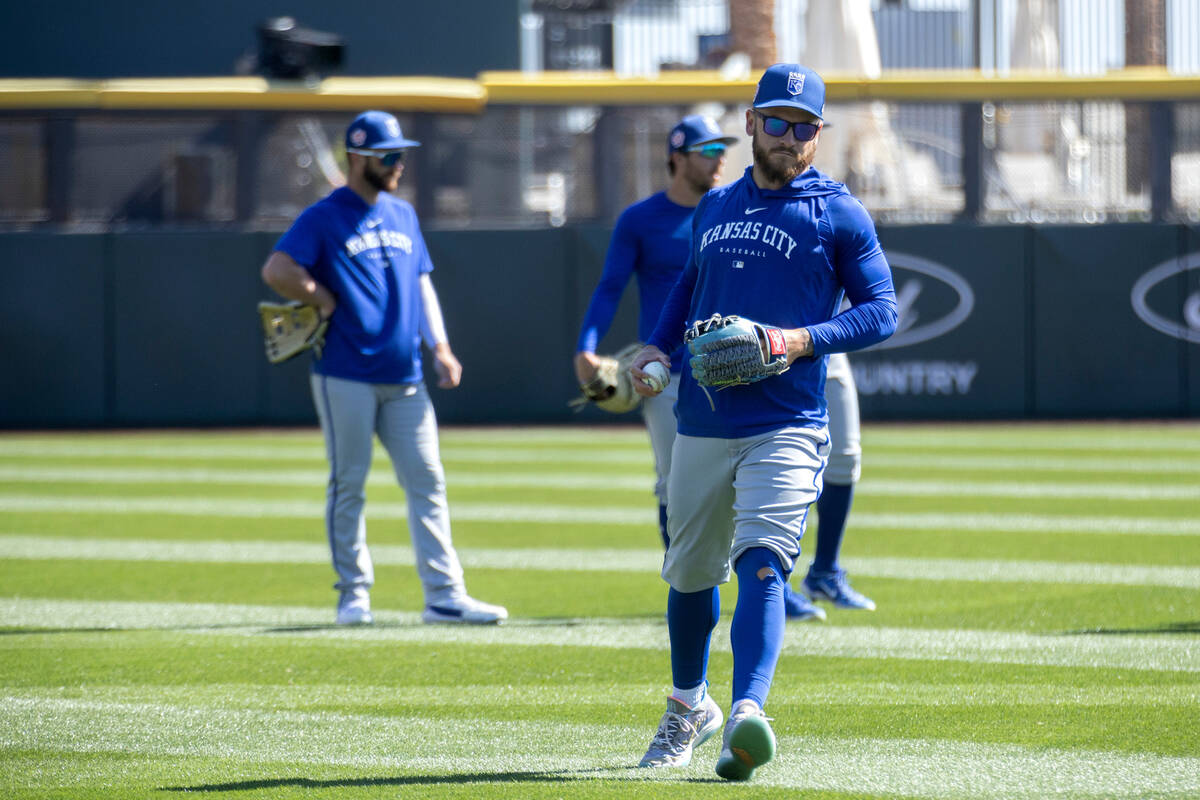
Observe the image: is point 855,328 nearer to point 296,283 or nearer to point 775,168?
point 775,168

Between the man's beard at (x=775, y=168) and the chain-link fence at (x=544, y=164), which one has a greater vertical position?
the chain-link fence at (x=544, y=164)

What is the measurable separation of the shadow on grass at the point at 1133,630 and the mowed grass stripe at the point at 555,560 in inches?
40.0

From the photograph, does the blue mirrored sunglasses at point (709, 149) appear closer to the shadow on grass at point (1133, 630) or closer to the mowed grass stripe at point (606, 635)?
the mowed grass stripe at point (606, 635)

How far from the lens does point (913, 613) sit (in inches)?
277

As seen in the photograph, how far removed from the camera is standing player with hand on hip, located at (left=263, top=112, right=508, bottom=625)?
6879mm

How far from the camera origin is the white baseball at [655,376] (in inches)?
181

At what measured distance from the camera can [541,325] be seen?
17125 millimetres

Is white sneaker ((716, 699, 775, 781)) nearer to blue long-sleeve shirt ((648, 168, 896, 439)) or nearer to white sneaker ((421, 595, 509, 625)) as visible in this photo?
blue long-sleeve shirt ((648, 168, 896, 439))

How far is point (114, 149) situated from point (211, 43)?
7.90 m

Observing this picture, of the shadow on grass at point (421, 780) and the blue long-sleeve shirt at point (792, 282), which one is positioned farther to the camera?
the blue long-sleeve shirt at point (792, 282)

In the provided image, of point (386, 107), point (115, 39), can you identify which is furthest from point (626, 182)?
point (115, 39)

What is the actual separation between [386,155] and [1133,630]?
3.68 metres

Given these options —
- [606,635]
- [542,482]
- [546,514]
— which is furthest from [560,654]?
[542,482]

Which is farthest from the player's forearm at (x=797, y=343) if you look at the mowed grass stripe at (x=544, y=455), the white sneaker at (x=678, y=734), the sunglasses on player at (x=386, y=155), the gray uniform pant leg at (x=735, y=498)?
the mowed grass stripe at (x=544, y=455)
